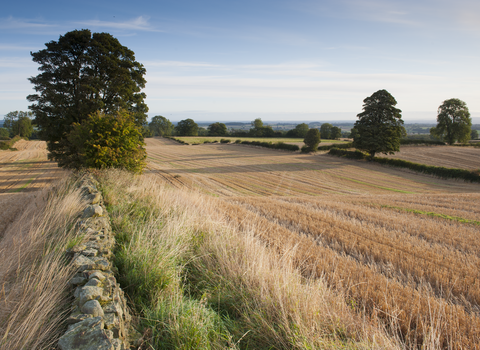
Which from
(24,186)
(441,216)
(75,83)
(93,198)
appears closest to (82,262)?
(93,198)

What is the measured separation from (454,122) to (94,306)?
69.9 meters

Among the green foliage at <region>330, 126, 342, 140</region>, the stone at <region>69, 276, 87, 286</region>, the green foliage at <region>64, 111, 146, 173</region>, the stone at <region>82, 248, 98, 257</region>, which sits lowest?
the stone at <region>69, 276, 87, 286</region>

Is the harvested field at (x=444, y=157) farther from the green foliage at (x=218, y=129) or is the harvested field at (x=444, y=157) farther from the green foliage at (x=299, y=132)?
the green foliage at (x=218, y=129)

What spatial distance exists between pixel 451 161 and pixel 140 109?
40.3m

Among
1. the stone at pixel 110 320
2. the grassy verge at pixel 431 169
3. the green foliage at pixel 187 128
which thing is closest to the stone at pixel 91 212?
the stone at pixel 110 320

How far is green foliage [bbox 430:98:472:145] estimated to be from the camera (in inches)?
2012

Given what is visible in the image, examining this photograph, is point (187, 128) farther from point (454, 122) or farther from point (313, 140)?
point (454, 122)

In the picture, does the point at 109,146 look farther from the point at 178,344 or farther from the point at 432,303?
the point at 432,303

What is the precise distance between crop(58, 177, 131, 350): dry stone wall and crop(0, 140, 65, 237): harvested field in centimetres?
698

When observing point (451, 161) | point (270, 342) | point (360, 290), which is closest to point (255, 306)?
point (270, 342)

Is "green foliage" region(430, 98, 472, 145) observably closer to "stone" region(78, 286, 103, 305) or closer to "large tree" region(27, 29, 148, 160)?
"large tree" region(27, 29, 148, 160)

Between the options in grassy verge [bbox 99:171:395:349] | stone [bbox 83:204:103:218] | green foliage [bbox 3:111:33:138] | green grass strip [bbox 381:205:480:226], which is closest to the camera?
grassy verge [bbox 99:171:395:349]

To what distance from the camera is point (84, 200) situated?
593 cm

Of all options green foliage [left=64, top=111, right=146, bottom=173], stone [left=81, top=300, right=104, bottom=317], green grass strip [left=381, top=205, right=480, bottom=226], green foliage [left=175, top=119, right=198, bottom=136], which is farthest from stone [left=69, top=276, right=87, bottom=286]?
green foliage [left=175, top=119, right=198, bottom=136]
